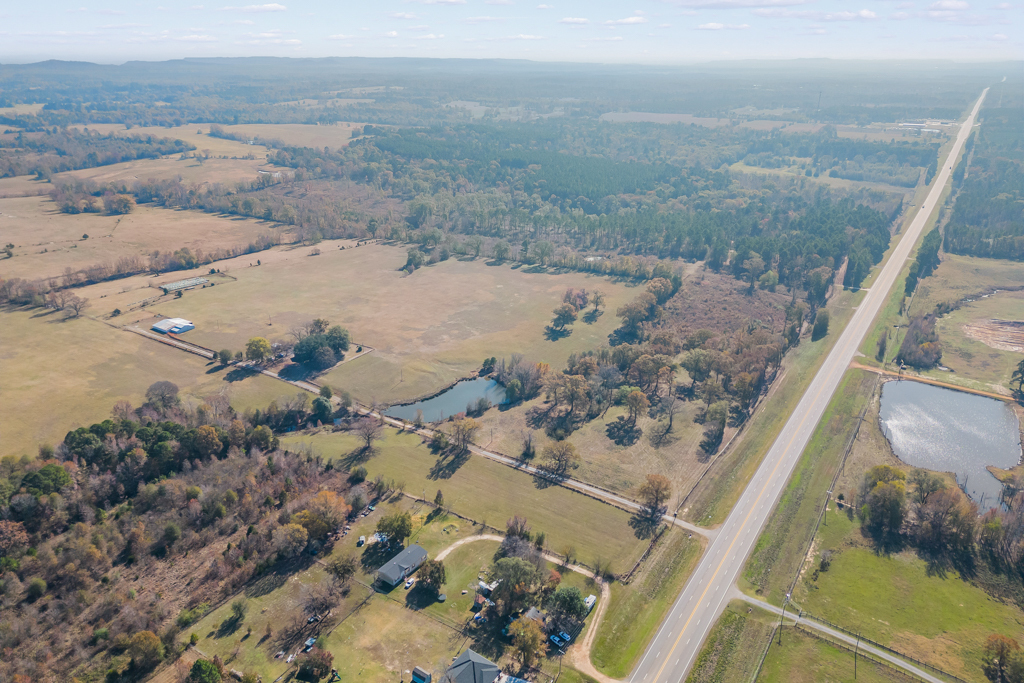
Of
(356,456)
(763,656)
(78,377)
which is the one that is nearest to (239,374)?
(78,377)

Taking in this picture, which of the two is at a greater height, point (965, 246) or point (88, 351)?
point (965, 246)

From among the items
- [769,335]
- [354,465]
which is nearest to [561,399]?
[354,465]

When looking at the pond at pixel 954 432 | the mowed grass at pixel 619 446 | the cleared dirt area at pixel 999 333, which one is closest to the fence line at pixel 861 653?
the mowed grass at pixel 619 446

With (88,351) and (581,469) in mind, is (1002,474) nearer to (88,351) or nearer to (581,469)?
(581,469)

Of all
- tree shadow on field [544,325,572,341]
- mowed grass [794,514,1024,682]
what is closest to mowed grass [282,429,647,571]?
mowed grass [794,514,1024,682]

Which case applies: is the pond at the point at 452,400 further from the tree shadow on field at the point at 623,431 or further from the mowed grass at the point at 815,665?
the mowed grass at the point at 815,665

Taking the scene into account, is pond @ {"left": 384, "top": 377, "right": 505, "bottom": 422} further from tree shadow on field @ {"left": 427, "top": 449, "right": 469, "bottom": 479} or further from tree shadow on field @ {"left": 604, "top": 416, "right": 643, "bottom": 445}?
tree shadow on field @ {"left": 604, "top": 416, "right": 643, "bottom": 445}
